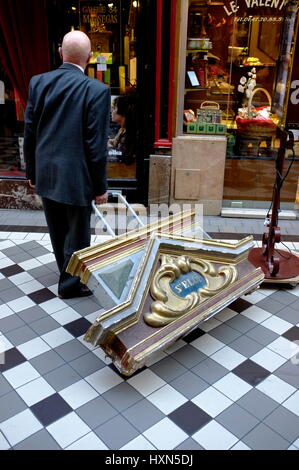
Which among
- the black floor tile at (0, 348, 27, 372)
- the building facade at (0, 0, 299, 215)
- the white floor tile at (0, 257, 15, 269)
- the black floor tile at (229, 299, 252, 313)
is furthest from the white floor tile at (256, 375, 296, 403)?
the building facade at (0, 0, 299, 215)

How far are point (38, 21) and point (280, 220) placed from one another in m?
3.38

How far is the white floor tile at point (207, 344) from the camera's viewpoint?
3004 mm

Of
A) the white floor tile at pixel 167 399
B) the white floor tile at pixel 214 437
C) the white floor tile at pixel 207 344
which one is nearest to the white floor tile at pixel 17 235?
the white floor tile at pixel 207 344

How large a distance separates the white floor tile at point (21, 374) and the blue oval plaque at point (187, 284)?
0.99m

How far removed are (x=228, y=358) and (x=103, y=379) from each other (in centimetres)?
81

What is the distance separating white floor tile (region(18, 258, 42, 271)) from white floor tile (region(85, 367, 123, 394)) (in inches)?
60.8

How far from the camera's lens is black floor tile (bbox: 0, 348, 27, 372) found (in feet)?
9.27

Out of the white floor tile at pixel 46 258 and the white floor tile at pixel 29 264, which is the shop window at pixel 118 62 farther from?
the white floor tile at pixel 29 264

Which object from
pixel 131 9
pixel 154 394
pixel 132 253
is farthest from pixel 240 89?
pixel 154 394

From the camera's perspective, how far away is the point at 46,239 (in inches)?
180

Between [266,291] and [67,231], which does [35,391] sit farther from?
[266,291]

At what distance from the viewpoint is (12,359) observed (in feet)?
9.46

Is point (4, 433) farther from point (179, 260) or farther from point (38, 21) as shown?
point (38, 21)

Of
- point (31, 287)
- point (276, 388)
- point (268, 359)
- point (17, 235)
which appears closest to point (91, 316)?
point (31, 287)
